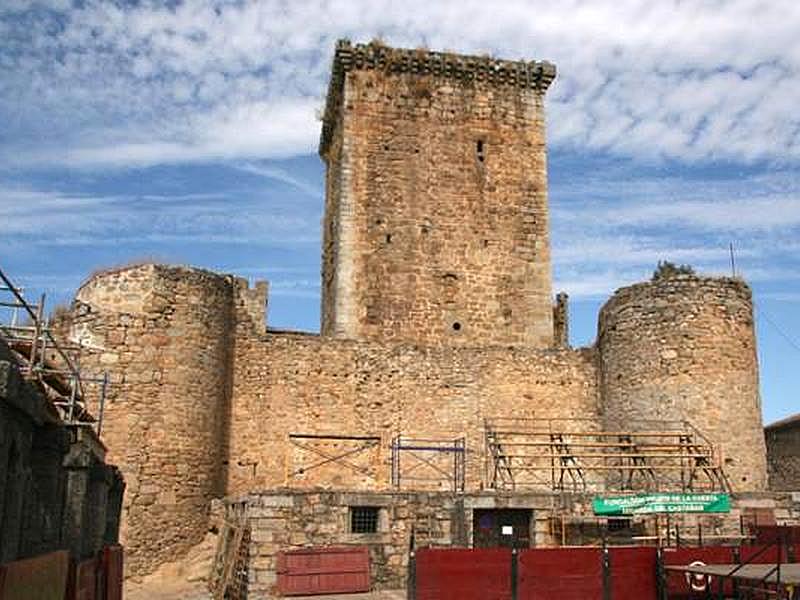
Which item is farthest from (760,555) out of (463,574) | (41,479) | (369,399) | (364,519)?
(41,479)

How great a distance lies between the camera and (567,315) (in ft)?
87.8

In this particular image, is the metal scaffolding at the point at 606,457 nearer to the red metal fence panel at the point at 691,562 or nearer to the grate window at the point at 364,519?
the grate window at the point at 364,519

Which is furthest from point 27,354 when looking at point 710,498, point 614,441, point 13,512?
point 614,441

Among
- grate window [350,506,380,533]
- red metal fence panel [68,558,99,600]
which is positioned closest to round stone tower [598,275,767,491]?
grate window [350,506,380,533]

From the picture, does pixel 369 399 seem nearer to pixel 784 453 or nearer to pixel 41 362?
pixel 41 362

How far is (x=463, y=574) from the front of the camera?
12.2 m

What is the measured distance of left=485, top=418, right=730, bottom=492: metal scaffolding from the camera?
16.8 metres

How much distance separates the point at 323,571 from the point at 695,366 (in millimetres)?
8885

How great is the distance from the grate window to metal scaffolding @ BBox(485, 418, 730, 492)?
2.91 m

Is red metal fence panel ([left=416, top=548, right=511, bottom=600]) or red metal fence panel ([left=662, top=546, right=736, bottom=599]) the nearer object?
red metal fence panel ([left=416, top=548, right=511, bottom=600])

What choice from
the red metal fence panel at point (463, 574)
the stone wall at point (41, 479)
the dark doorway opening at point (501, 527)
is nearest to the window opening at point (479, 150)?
the dark doorway opening at point (501, 527)

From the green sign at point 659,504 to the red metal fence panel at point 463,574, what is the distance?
3.06 metres

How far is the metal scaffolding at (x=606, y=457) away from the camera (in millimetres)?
16766

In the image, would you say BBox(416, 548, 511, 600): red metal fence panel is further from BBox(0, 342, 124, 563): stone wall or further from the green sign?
BBox(0, 342, 124, 563): stone wall
